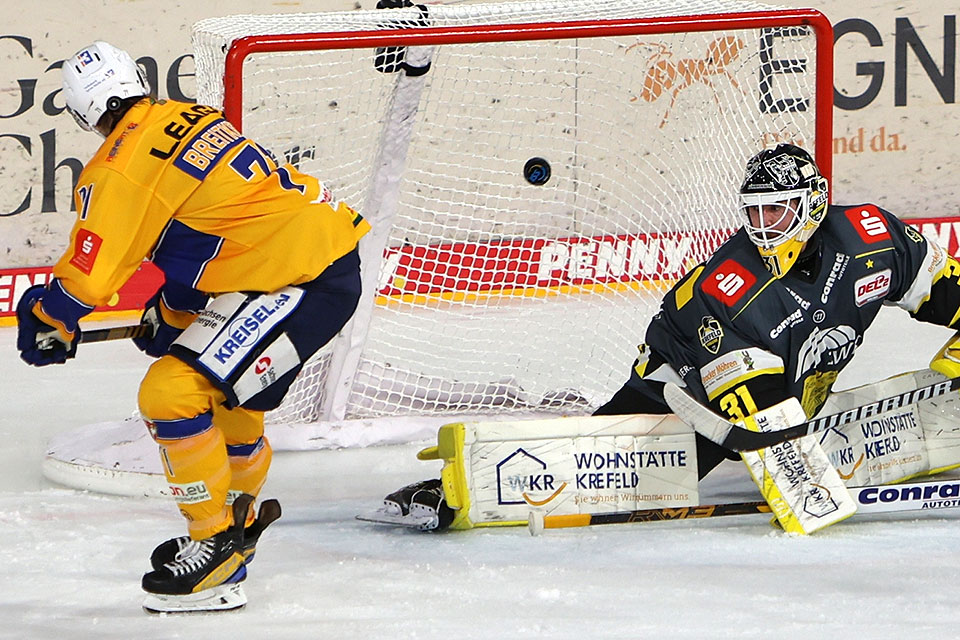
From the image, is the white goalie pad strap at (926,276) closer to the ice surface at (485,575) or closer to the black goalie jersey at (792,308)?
the black goalie jersey at (792,308)

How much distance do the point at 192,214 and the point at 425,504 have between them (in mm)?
898

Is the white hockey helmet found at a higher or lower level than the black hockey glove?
higher

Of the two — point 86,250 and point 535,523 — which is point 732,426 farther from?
point 86,250

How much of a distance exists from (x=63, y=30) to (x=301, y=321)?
3.28 meters

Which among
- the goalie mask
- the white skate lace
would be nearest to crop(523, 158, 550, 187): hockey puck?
the goalie mask

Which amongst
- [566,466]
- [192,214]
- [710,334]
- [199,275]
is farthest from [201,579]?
[710,334]

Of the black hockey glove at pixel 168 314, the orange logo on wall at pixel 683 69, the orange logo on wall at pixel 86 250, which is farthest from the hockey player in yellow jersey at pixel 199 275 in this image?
the orange logo on wall at pixel 683 69

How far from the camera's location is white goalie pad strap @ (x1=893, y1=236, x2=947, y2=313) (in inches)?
133

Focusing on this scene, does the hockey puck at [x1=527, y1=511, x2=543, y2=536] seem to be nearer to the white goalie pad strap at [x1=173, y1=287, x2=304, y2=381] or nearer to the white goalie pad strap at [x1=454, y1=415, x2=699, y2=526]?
the white goalie pad strap at [x1=454, y1=415, x2=699, y2=526]

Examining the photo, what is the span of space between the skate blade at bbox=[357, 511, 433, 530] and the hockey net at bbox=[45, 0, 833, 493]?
595mm

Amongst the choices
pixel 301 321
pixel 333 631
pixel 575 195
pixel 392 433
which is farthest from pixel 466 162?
pixel 333 631

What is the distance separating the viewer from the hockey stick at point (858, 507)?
3.15 metres

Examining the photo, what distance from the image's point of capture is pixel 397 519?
3262 mm

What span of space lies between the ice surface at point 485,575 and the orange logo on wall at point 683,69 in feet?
4.44
